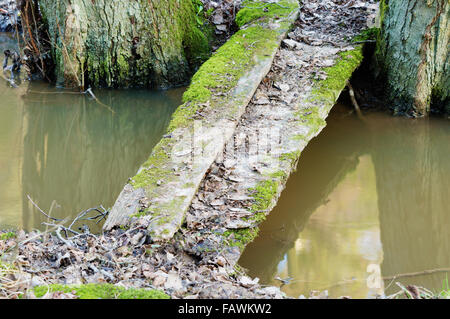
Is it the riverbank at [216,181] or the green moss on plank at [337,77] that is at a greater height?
the green moss on plank at [337,77]

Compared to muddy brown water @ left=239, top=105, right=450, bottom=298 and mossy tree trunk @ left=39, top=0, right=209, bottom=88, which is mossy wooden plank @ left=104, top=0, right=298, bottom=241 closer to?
muddy brown water @ left=239, top=105, right=450, bottom=298

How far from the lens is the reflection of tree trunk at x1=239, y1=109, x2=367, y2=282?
13.3 feet

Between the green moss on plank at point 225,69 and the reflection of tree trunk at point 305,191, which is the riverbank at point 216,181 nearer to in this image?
the green moss on plank at point 225,69

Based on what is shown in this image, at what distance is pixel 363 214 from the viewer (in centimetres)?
471

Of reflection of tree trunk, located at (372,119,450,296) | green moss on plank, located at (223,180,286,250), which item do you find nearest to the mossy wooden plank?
green moss on plank, located at (223,180,286,250)

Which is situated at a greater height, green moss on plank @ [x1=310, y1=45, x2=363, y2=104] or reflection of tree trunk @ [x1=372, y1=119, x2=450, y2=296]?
green moss on plank @ [x1=310, y1=45, x2=363, y2=104]

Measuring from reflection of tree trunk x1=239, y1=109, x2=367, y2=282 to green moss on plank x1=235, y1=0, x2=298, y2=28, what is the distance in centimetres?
166

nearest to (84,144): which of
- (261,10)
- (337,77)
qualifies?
(337,77)

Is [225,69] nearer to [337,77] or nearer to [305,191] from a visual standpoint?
[337,77]

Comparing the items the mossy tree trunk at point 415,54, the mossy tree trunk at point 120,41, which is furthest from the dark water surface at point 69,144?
the mossy tree trunk at point 415,54

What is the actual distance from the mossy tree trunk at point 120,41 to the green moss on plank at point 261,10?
0.78 m

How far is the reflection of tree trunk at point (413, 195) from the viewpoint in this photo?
4.04 meters

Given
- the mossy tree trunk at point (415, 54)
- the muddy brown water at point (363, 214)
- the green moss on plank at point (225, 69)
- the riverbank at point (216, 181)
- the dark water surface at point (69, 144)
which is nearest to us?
the riverbank at point (216, 181)
